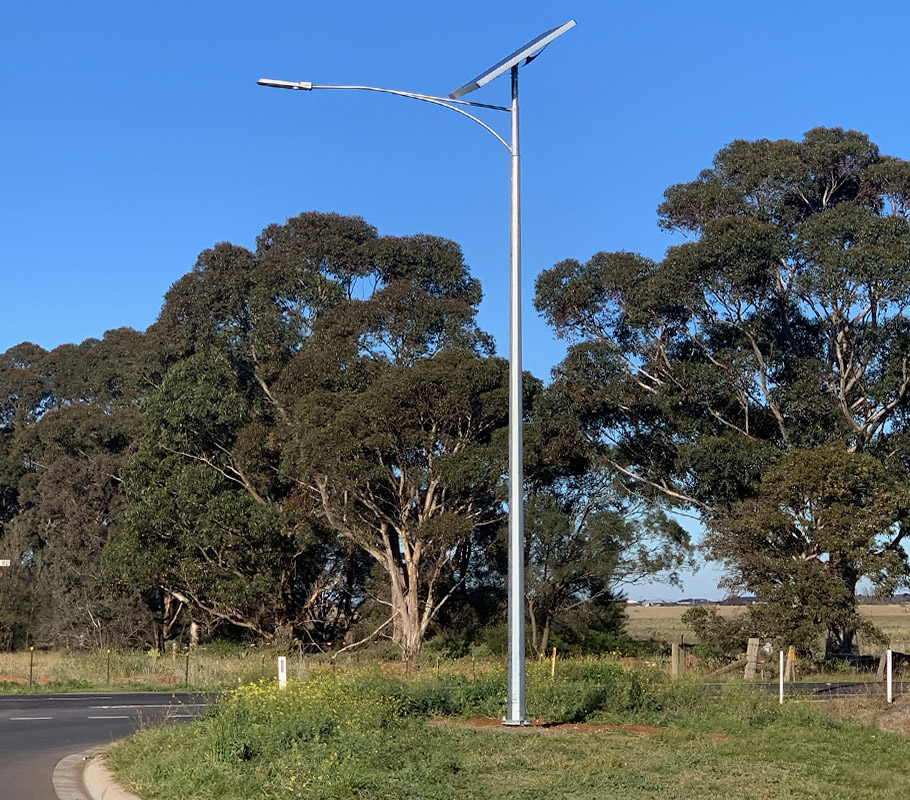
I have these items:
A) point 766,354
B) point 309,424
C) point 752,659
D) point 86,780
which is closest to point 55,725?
point 86,780

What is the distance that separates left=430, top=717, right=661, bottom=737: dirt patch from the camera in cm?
1385

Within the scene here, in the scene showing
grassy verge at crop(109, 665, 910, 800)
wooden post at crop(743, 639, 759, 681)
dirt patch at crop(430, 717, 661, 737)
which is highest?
grassy verge at crop(109, 665, 910, 800)

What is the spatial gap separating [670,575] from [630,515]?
2.54 m

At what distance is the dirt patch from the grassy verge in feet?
0.13

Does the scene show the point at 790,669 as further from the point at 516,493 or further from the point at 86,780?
the point at 86,780

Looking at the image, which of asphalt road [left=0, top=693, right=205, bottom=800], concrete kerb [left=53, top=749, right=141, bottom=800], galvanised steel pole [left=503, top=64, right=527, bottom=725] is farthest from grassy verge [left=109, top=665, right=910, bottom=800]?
asphalt road [left=0, top=693, right=205, bottom=800]

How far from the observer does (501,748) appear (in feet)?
40.1

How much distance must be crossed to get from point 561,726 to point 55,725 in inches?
380

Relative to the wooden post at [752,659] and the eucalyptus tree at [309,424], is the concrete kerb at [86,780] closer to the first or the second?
the wooden post at [752,659]

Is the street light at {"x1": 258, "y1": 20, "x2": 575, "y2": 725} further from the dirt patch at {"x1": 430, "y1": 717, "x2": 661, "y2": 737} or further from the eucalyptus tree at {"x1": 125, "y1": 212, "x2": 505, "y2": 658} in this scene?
the eucalyptus tree at {"x1": 125, "y1": 212, "x2": 505, "y2": 658}

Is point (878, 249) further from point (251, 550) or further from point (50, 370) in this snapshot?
point (50, 370)

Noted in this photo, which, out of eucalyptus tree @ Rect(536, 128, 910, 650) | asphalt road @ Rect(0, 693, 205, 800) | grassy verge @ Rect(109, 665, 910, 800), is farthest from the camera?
eucalyptus tree @ Rect(536, 128, 910, 650)

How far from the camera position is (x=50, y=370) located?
227 ft

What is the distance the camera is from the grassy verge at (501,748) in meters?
10.2
